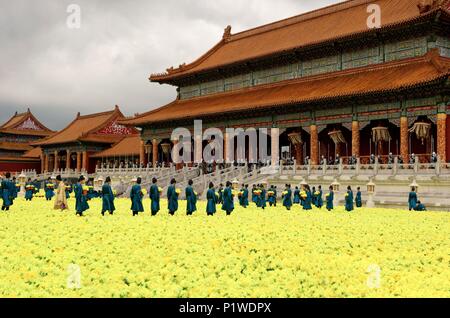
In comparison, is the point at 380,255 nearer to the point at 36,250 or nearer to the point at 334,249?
the point at 334,249

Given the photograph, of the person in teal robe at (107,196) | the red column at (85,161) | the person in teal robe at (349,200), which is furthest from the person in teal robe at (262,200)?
the red column at (85,161)

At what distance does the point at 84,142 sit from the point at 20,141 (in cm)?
1688

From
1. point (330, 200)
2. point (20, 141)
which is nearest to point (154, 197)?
point (330, 200)

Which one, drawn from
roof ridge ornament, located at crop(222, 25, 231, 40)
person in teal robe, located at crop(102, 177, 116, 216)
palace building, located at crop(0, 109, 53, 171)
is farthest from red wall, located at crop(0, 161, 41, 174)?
person in teal robe, located at crop(102, 177, 116, 216)

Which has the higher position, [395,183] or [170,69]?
[170,69]

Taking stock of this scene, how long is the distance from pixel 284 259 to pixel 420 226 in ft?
23.3

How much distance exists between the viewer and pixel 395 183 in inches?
904

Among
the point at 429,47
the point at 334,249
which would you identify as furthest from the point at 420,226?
the point at 429,47

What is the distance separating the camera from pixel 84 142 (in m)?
52.9

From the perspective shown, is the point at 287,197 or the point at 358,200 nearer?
the point at 287,197

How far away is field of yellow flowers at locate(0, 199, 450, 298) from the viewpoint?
21.5 feet

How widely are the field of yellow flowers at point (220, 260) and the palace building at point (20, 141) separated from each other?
166ft

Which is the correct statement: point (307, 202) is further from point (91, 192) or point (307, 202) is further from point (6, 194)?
point (91, 192)

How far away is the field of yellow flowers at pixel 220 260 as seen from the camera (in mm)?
6559
